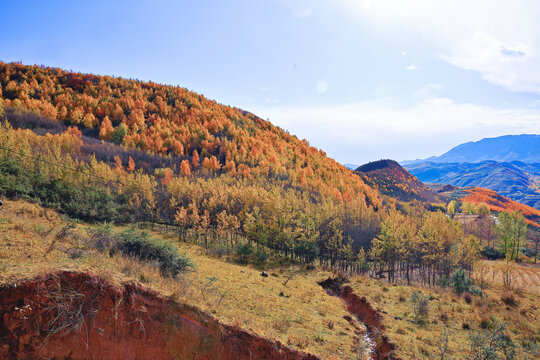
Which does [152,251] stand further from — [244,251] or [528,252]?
[528,252]

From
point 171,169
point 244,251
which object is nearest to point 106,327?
point 244,251

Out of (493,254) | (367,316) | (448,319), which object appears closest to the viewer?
(448,319)

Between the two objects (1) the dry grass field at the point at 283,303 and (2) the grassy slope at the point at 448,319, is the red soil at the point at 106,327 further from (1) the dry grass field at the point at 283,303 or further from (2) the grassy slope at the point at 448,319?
(2) the grassy slope at the point at 448,319

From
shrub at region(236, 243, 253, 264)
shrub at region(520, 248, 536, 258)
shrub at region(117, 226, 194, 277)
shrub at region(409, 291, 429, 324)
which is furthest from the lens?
shrub at region(520, 248, 536, 258)

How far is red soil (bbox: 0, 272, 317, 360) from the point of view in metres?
8.51

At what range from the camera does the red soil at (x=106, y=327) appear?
27.9 feet

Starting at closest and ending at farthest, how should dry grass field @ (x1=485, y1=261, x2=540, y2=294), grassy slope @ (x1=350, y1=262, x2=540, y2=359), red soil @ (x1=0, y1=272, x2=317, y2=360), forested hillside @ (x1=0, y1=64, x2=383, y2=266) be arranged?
red soil @ (x1=0, y1=272, x2=317, y2=360) < grassy slope @ (x1=350, y1=262, x2=540, y2=359) < forested hillside @ (x1=0, y1=64, x2=383, y2=266) < dry grass field @ (x1=485, y1=261, x2=540, y2=294)

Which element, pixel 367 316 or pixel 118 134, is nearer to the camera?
pixel 367 316

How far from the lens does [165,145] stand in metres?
120

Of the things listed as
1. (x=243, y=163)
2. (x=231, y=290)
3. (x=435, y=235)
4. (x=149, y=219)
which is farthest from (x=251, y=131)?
(x=231, y=290)

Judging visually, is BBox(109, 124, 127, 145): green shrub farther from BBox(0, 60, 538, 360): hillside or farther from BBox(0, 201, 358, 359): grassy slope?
BBox(0, 201, 358, 359): grassy slope

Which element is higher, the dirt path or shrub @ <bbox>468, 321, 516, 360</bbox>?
shrub @ <bbox>468, 321, 516, 360</bbox>

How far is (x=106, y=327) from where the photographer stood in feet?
32.3

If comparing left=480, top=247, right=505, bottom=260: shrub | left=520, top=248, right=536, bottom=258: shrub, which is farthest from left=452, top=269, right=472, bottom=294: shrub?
left=520, top=248, right=536, bottom=258: shrub
